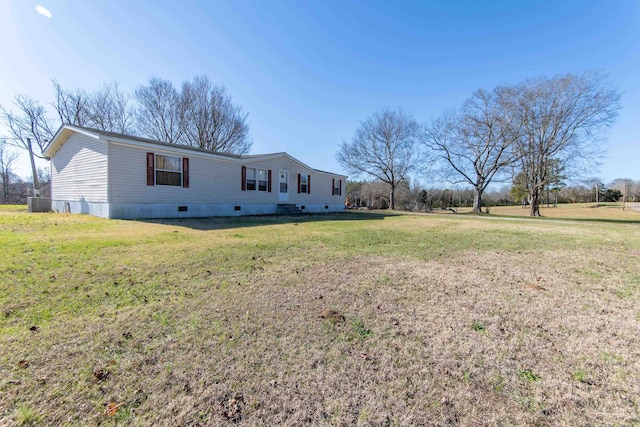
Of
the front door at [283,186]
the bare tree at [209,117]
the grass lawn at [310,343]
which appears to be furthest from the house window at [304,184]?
the grass lawn at [310,343]

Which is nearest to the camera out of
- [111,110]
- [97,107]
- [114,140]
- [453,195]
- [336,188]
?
[114,140]

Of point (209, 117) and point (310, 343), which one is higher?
point (209, 117)

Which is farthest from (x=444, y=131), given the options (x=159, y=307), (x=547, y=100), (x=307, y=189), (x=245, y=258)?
(x=159, y=307)

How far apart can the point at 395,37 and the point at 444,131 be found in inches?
513

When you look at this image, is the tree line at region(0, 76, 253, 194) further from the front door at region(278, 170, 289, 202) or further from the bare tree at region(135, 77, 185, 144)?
the front door at region(278, 170, 289, 202)

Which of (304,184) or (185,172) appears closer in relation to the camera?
(185,172)

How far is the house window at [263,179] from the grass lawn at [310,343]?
1130cm

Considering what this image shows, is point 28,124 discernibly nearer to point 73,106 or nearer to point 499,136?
point 73,106

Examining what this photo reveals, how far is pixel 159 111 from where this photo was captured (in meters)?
23.5

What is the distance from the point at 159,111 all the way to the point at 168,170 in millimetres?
16312

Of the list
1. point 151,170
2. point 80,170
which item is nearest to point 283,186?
point 151,170

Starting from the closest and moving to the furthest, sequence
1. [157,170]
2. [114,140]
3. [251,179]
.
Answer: [114,140]
[157,170]
[251,179]

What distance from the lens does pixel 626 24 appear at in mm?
11312

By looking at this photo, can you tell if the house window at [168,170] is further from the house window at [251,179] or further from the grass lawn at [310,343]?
the grass lawn at [310,343]
